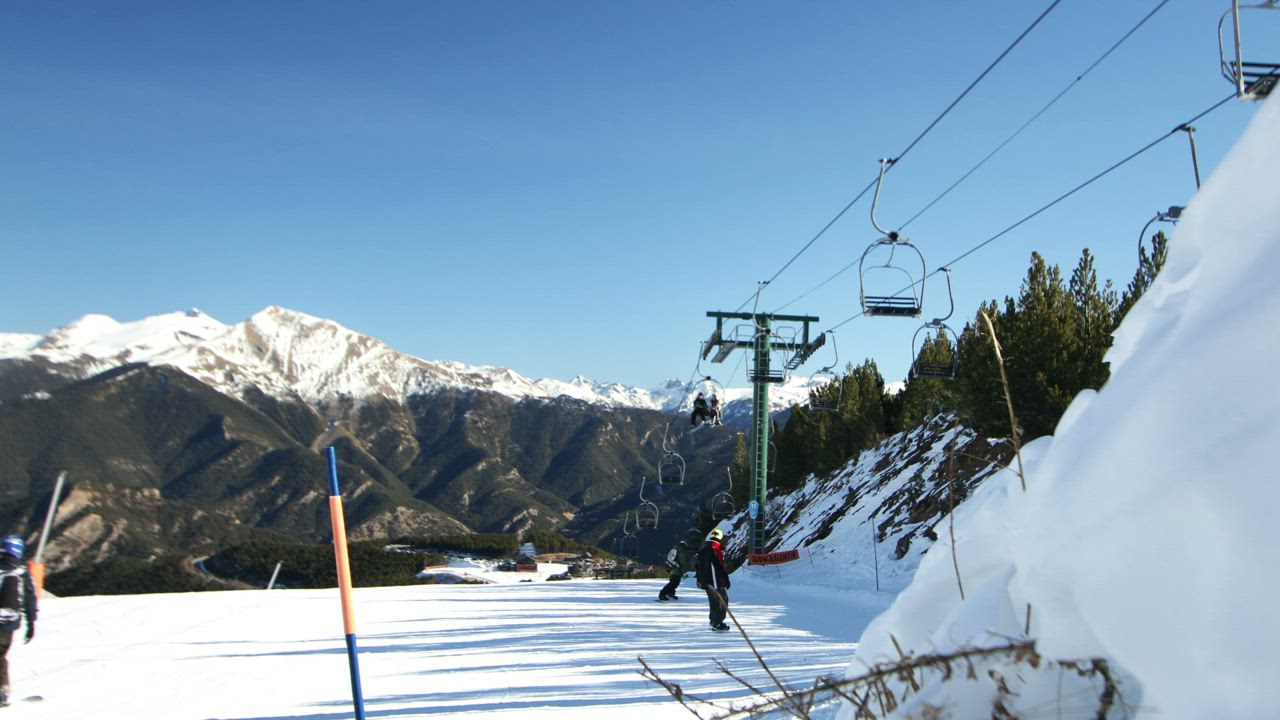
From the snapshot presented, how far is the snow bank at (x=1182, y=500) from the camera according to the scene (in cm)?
131

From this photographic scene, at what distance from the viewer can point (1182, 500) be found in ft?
4.47

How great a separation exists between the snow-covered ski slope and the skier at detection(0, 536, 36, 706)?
372 mm

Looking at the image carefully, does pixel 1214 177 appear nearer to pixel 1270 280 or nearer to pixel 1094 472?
pixel 1270 280

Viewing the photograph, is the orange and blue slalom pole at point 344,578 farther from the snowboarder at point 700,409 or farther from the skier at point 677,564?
the snowboarder at point 700,409

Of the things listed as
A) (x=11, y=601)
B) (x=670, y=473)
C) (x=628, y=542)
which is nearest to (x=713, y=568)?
(x=11, y=601)

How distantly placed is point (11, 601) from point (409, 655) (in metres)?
3.58

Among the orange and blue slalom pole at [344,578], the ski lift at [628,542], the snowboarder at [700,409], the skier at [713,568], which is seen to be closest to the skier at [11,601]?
the orange and blue slalom pole at [344,578]

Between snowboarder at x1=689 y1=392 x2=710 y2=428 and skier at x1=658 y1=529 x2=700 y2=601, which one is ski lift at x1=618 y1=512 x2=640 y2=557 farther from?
skier at x1=658 y1=529 x2=700 y2=601

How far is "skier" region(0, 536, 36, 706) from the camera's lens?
24.1ft

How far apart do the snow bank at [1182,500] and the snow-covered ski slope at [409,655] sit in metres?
4.38

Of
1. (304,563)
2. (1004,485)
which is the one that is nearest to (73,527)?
(304,563)

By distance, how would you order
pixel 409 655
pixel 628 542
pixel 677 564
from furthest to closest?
pixel 628 542 → pixel 677 564 → pixel 409 655

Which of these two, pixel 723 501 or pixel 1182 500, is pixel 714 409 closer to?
pixel 723 501

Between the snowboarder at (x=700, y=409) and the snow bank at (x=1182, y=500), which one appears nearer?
the snow bank at (x=1182, y=500)
